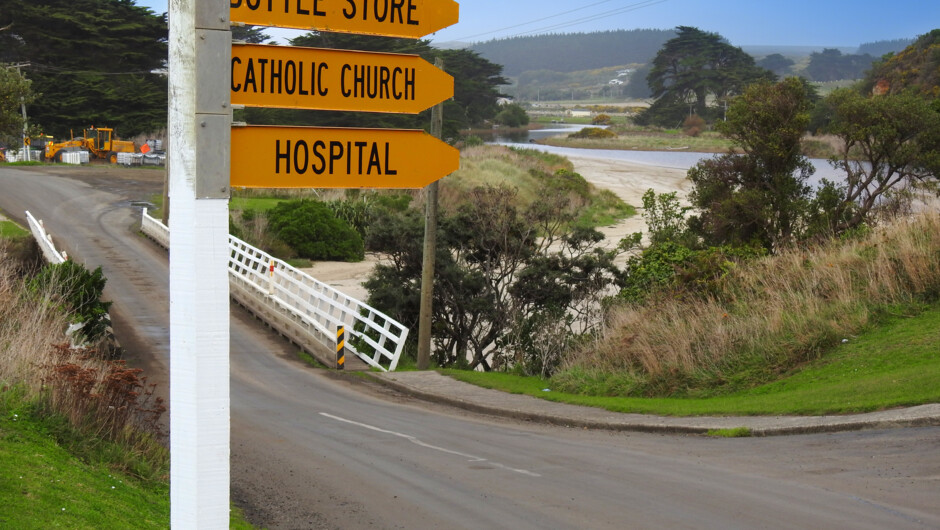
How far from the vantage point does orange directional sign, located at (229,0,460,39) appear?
382 centimetres

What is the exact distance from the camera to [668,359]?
15.7 metres

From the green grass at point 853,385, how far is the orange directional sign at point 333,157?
920 centimetres

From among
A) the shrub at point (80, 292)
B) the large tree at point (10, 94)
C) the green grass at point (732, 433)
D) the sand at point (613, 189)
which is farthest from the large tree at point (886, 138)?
the large tree at point (10, 94)

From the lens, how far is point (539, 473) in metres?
10.5

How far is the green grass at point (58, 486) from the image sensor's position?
5770mm

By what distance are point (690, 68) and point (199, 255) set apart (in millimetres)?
128228

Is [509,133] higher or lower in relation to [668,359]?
higher

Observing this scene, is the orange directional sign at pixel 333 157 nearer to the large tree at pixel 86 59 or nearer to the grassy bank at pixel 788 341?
the grassy bank at pixel 788 341

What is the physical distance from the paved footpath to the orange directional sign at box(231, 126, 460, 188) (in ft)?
27.7

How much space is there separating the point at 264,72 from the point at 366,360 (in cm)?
1729

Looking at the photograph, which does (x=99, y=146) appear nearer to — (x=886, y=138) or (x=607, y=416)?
(x=886, y=138)

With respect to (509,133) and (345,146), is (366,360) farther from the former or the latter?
(509,133)

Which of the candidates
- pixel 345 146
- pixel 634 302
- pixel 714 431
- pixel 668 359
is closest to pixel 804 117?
pixel 634 302

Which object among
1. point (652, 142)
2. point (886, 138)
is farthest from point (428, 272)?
point (652, 142)
